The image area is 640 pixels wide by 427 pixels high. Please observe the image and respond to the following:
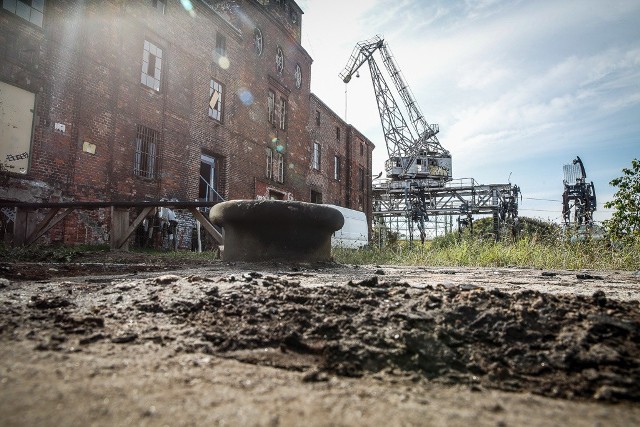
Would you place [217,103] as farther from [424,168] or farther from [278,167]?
[424,168]

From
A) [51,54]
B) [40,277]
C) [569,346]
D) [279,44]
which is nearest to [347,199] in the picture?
[279,44]

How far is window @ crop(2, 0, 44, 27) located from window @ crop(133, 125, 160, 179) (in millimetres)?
3233

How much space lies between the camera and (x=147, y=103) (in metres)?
11.0

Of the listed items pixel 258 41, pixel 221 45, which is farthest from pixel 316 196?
pixel 221 45

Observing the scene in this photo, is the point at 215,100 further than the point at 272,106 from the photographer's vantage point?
No

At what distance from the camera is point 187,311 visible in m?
1.70

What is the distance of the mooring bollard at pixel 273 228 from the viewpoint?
4.12m

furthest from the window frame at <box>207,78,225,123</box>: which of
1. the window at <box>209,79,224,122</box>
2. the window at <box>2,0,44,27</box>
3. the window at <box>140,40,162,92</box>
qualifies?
the window at <box>2,0,44,27</box>

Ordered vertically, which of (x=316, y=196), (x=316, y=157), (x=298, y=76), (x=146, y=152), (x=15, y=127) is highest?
(x=298, y=76)

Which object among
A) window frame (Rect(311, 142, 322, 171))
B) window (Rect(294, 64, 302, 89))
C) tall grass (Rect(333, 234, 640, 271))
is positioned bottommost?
tall grass (Rect(333, 234, 640, 271))

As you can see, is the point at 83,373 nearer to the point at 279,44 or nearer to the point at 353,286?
the point at 353,286

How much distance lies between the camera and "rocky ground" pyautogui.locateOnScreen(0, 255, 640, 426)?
0.92m

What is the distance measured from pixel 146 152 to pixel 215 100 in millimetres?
3892

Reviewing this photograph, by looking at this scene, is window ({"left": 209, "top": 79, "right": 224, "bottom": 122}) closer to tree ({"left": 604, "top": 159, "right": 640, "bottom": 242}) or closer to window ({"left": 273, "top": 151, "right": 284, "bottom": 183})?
window ({"left": 273, "top": 151, "right": 284, "bottom": 183})
